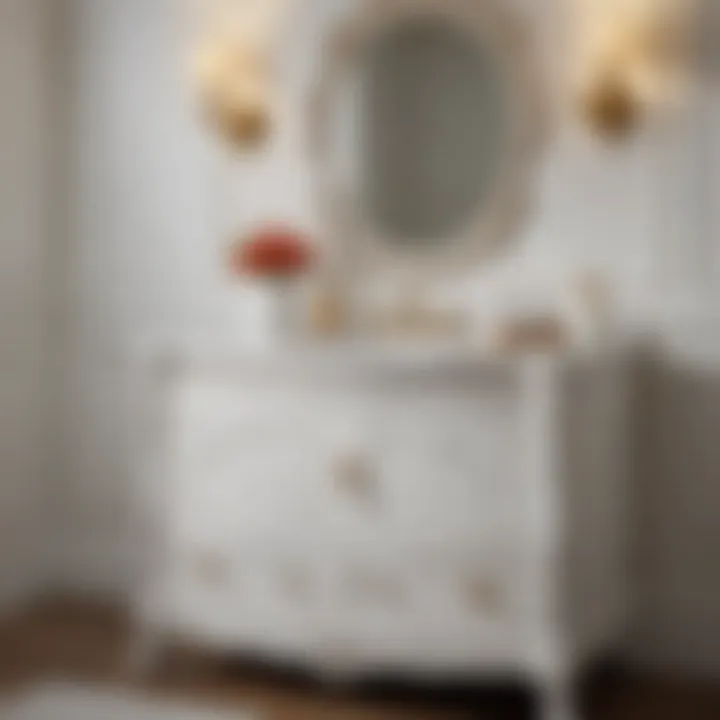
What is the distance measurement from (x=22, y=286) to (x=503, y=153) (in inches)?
59.6

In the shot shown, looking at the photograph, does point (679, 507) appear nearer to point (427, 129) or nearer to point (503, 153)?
point (503, 153)

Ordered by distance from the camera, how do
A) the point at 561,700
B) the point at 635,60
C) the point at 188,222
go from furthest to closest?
the point at 188,222 < the point at 635,60 < the point at 561,700

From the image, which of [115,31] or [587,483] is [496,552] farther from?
[115,31]

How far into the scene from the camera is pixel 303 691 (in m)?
3.34

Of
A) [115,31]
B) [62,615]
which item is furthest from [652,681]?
[115,31]

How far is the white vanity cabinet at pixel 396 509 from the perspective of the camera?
3027 millimetres

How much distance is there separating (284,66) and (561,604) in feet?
5.63

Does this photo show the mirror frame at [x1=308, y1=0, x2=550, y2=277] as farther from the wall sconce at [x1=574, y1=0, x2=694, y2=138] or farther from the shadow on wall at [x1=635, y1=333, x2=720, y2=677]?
the shadow on wall at [x1=635, y1=333, x2=720, y2=677]

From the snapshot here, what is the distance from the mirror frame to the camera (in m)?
3.59

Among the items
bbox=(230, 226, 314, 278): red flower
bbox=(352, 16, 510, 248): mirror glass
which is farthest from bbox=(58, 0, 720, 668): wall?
bbox=(230, 226, 314, 278): red flower

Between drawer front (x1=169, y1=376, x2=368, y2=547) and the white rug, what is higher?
drawer front (x1=169, y1=376, x2=368, y2=547)

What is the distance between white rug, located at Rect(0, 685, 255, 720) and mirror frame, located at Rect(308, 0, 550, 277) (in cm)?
126

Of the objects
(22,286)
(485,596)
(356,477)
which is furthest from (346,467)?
(22,286)

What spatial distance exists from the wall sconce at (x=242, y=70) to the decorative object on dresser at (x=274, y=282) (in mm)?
455
